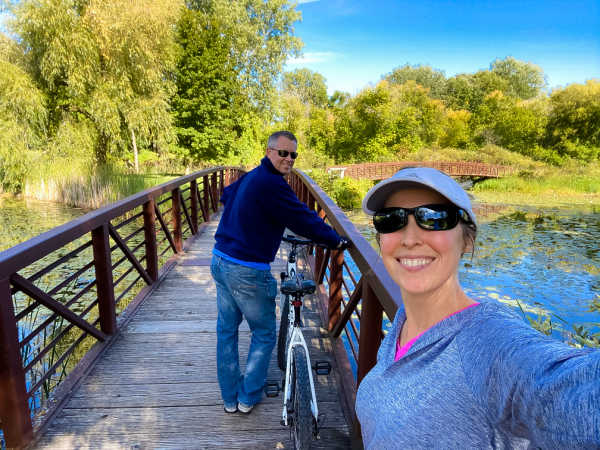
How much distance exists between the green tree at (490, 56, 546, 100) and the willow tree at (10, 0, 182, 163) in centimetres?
5659

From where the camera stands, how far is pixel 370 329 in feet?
6.37

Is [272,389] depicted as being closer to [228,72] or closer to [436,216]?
[436,216]

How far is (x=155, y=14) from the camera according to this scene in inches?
556

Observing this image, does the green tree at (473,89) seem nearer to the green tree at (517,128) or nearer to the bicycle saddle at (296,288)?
the green tree at (517,128)

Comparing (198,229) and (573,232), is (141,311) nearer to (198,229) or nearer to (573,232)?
(198,229)

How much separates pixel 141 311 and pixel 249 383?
5.92 feet

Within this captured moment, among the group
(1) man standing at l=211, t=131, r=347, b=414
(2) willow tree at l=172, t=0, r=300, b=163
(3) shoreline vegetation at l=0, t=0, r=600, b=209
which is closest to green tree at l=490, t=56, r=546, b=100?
(3) shoreline vegetation at l=0, t=0, r=600, b=209

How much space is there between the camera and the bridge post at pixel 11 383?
1843mm

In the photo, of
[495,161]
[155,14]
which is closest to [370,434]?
[155,14]

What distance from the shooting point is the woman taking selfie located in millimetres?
520

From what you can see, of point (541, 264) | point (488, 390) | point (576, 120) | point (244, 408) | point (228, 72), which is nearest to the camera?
point (488, 390)

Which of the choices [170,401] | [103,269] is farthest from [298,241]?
[103,269]

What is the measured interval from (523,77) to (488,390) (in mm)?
69999

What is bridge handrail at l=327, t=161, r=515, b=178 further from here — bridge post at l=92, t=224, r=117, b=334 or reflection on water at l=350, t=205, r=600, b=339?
bridge post at l=92, t=224, r=117, b=334
